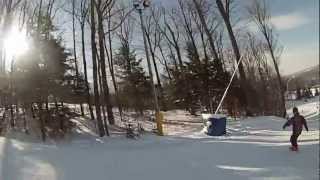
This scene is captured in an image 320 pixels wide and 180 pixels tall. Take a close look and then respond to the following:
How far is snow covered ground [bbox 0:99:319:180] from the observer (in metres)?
10.4

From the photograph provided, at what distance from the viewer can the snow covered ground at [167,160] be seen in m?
10.4

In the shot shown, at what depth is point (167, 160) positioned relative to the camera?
1230cm

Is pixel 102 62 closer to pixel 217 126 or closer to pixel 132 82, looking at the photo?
pixel 217 126

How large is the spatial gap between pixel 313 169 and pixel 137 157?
4.79 meters

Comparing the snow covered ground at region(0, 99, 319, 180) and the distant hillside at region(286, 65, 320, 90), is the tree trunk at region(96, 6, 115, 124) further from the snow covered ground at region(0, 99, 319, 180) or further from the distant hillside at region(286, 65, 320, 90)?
the distant hillside at region(286, 65, 320, 90)

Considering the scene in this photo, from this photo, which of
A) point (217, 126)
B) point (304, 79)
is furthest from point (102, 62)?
point (304, 79)

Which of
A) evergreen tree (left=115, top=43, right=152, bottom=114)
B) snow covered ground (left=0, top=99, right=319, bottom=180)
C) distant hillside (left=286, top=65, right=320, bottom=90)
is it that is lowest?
snow covered ground (left=0, top=99, right=319, bottom=180)

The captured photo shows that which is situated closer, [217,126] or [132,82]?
[217,126]

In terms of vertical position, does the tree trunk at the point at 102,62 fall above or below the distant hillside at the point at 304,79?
below

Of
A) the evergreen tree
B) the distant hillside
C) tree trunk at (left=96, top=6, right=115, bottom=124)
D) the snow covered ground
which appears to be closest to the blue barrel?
the snow covered ground

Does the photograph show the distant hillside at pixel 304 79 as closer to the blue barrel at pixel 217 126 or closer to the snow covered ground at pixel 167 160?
the blue barrel at pixel 217 126

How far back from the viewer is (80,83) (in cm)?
3269

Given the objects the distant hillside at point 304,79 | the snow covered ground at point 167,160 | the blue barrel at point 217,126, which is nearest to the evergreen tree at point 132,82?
the blue barrel at point 217,126

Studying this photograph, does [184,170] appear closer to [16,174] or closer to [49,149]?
[16,174]
